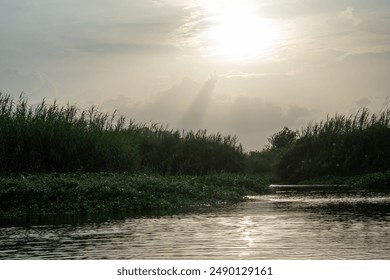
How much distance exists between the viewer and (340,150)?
109 ft

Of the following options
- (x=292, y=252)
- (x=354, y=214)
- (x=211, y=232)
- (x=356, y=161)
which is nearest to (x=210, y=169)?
(x=356, y=161)

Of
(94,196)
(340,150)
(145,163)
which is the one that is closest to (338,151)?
(340,150)

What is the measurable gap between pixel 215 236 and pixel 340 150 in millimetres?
20907

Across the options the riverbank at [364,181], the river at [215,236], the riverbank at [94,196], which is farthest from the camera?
the riverbank at [364,181]

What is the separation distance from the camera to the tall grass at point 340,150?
3153 cm

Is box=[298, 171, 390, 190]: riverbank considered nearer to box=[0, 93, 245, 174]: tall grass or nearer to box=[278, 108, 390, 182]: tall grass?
box=[278, 108, 390, 182]: tall grass

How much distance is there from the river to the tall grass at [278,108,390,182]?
538 inches

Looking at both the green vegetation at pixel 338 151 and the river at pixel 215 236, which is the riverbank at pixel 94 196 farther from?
the green vegetation at pixel 338 151

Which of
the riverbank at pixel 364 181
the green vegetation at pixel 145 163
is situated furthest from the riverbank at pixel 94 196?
the riverbank at pixel 364 181

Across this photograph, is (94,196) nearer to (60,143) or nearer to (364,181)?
(60,143)

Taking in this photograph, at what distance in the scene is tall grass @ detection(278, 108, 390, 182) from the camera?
3153 centimetres

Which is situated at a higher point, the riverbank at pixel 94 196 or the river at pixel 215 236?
the riverbank at pixel 94 196

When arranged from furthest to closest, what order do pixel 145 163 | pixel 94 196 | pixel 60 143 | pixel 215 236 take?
pixel 145 163, pixel 60 143, pixel 94 196, pixel 215 236

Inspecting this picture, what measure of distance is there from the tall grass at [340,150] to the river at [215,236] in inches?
538
